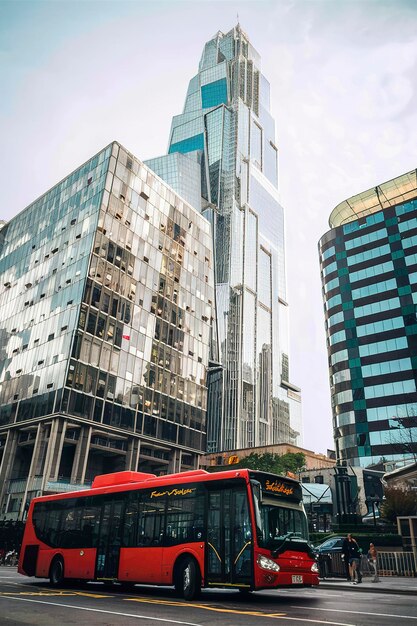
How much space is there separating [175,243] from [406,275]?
127 ft

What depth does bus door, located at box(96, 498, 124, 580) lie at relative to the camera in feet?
48.5

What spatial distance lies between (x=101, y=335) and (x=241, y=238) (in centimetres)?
9469

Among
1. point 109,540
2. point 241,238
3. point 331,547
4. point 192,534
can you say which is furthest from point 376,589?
point 241,238

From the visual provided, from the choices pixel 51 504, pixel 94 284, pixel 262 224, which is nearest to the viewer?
pixel 51 504

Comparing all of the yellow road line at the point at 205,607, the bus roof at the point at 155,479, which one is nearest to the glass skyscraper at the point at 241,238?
the bus roof at the point at 155,479

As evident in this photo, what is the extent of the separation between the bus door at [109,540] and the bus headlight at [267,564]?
18.4 feet

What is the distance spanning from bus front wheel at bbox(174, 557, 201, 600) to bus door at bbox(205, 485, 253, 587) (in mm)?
428

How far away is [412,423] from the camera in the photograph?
216 ft

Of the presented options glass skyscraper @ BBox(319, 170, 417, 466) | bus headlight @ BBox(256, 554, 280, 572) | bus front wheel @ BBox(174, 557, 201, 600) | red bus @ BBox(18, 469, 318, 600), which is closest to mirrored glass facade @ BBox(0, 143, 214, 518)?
glass skyscraper @ BBox(319, 170, 417, 466)

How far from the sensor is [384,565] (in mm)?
22750

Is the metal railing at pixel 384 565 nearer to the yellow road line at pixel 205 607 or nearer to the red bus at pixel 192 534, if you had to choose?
the red bus at pixel 192 534

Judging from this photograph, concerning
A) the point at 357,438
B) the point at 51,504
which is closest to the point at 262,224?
the point at 357,438

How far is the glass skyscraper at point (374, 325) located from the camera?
70.0 meters

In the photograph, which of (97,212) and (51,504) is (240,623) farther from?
(97,212)
